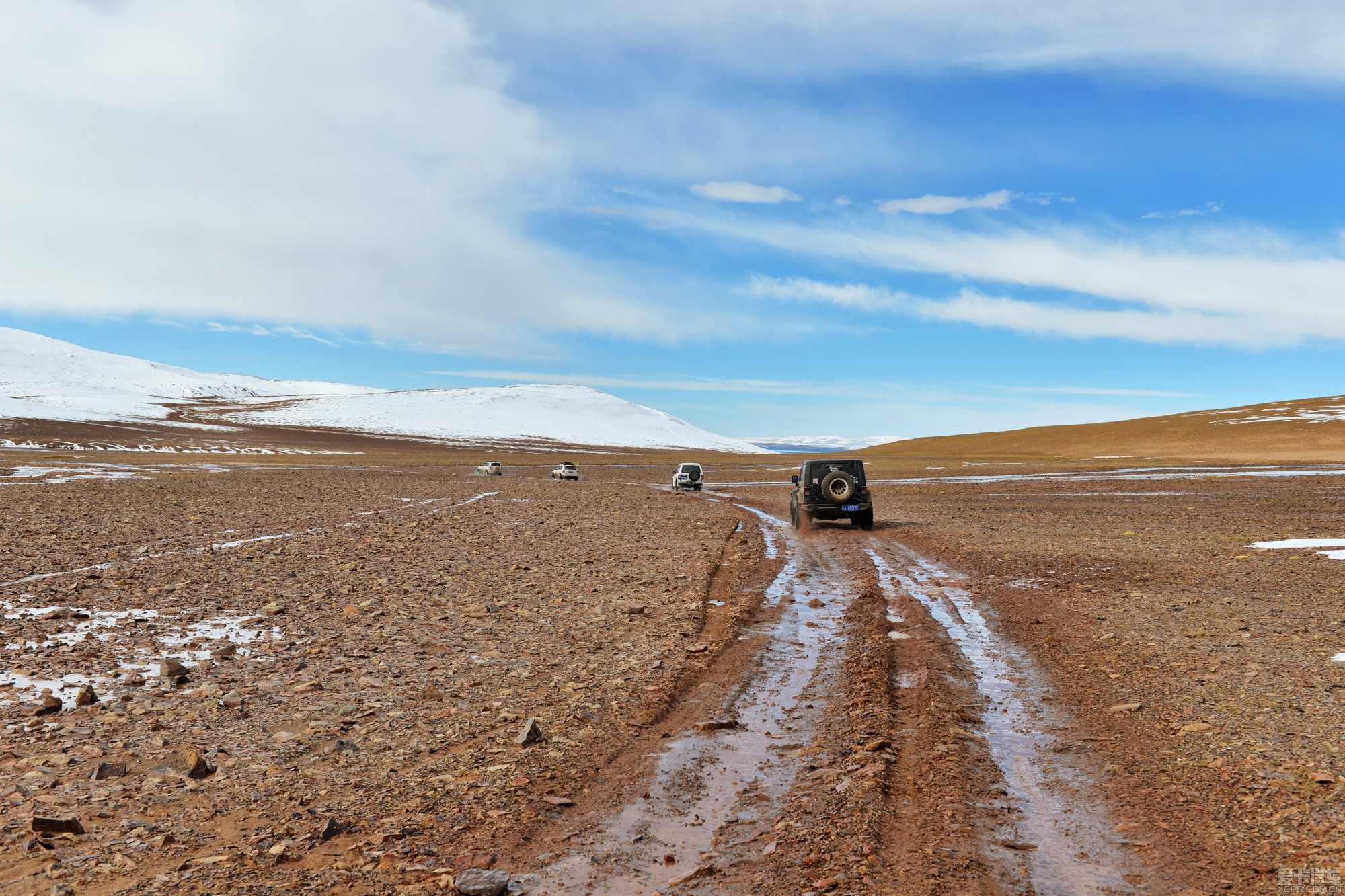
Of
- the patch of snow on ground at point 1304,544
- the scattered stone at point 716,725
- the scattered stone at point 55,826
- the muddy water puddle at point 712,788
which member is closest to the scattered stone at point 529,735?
the muddy water puddle at point 712,788

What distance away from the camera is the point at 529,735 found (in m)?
7.11

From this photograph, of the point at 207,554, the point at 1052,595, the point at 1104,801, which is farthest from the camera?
the point at 207,554

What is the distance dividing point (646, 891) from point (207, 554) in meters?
15.8

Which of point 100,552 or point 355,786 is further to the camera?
point 100,552

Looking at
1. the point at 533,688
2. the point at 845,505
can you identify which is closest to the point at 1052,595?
the point at 533,688

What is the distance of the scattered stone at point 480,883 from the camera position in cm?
472

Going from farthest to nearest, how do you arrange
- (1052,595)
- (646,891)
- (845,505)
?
(845,505)
(1052,595)
(646,891)

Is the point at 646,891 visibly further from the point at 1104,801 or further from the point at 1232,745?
the point at 1232,745

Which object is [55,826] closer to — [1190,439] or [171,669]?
[171,669]

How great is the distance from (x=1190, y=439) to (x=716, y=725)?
425ft

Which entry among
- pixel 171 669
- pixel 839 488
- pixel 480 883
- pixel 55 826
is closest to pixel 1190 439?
pixel 839 488

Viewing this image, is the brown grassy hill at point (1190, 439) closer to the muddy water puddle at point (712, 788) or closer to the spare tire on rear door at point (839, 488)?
the spare tire on rear door at point (839, 488)

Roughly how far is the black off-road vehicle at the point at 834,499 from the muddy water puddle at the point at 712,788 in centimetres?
1506

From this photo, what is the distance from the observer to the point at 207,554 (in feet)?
57.4
